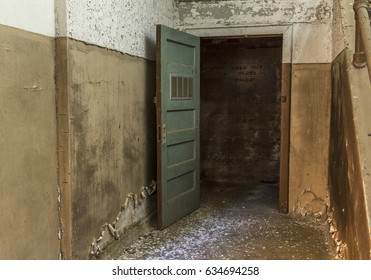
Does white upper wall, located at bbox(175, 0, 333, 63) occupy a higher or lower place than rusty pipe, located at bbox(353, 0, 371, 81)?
higher

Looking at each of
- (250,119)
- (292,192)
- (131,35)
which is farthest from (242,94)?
(131,35)

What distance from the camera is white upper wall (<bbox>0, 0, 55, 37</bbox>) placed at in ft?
6.25

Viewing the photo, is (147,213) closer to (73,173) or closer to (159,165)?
(159,165)

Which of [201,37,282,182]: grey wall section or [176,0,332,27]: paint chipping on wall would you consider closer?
[176,0,332,27]: paint chipping on wall

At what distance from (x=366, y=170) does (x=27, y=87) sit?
5.65 ft

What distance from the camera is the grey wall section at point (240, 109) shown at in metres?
5.93

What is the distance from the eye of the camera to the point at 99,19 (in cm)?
279

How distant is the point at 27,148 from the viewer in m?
2.08

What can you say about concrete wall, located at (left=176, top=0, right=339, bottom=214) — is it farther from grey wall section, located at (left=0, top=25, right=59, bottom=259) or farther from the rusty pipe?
grey wall section, located at (left=0, top=25, right=59, bottom=259)

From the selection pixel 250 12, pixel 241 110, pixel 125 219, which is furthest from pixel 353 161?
pixel 241 110

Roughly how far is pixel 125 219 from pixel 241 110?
3208 millimetres

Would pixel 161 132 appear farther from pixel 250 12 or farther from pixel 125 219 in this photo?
pixel 250 12

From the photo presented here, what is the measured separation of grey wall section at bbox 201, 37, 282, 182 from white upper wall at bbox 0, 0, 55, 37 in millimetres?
4004

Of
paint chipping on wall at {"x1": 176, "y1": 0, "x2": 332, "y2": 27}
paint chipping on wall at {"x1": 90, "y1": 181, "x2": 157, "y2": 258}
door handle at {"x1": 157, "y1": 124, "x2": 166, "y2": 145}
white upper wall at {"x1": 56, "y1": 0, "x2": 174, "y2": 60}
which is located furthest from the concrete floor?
paint chipping on wall at {"x1": 176, "y1": 0, "x2": 332, "y2": 27}
